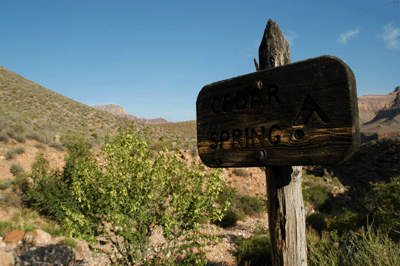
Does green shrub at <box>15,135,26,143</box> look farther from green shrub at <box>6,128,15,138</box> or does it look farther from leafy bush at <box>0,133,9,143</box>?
leafy bush at <box>0,133,9,143</box>

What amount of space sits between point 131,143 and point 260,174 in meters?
12.0

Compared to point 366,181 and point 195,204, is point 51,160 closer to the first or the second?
point 195,204

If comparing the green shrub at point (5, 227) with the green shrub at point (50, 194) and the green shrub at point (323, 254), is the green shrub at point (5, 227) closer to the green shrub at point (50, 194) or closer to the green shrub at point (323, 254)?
the green shrub at point (50, 194)

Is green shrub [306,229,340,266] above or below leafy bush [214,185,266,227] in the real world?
above

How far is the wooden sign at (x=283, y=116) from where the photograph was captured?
1.20 metres

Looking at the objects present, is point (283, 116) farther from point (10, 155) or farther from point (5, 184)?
point (10, 155)

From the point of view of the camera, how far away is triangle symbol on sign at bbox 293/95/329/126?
49.7 inches

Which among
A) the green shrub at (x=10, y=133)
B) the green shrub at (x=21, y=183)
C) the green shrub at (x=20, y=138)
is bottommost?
the green shrub at (x=21, y=183)

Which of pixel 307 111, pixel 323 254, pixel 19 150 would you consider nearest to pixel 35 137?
pixel 19 150

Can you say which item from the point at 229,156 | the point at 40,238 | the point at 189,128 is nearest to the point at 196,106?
the point at 229,156

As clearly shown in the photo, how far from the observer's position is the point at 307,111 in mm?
1297

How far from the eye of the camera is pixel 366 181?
53.1 feet

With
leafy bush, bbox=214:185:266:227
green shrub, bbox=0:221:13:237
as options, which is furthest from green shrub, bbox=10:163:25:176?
leafy bush, bbox=214:185:266:227

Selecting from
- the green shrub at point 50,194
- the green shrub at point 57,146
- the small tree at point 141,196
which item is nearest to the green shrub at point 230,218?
the green shrub at point 50,194
